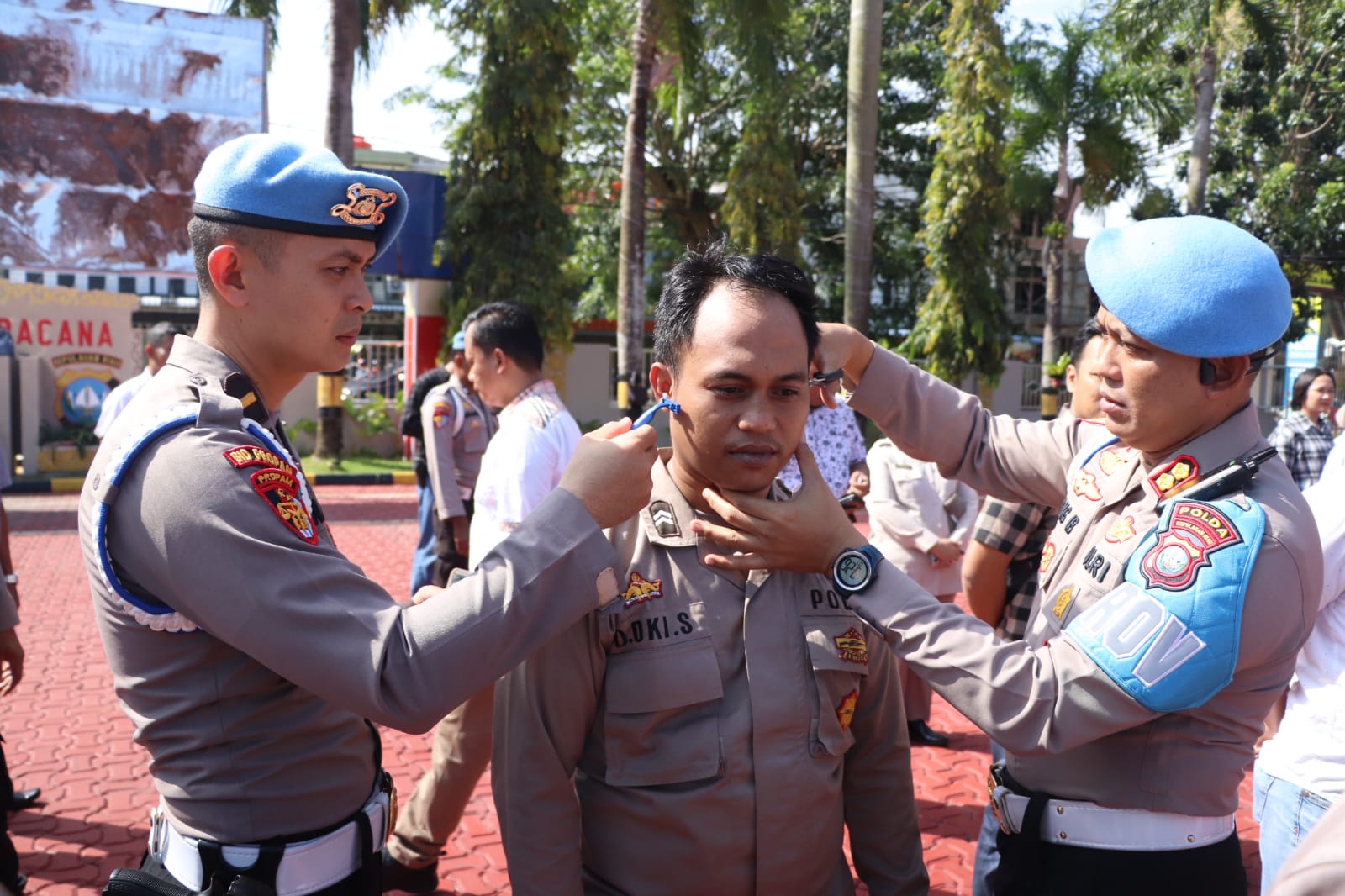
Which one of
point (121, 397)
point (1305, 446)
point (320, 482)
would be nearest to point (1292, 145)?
point (1305, 446)

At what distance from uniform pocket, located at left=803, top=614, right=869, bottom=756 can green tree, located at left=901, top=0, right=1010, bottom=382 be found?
61.4ft

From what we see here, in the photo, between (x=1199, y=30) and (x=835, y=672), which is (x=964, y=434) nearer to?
(x=835, y=672)

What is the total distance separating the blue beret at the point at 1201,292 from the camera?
72.8 inches

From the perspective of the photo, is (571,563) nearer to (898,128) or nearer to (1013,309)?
(898,128)

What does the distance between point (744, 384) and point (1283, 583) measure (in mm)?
1056

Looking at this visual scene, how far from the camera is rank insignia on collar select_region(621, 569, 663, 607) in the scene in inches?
80.2

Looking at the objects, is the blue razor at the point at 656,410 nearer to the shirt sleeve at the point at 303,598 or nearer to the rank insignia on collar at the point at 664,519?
the rank insignia on collar at the point at 664,519

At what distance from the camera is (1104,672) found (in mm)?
1770

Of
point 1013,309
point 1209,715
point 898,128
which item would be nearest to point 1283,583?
point 1209,715

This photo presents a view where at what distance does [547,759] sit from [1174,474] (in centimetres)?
135

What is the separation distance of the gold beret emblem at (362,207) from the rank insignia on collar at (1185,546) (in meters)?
1.58

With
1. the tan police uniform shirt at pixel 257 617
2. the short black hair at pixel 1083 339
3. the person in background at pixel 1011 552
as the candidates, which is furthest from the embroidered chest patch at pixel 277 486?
the person in background at pixel 1011 552

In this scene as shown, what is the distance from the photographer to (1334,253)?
2223 cm

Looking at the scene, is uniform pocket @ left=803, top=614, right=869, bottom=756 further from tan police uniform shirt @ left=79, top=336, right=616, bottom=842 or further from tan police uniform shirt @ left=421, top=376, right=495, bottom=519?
tan police uniform shirt @ left=421, top=376, right=495, bottom=519
